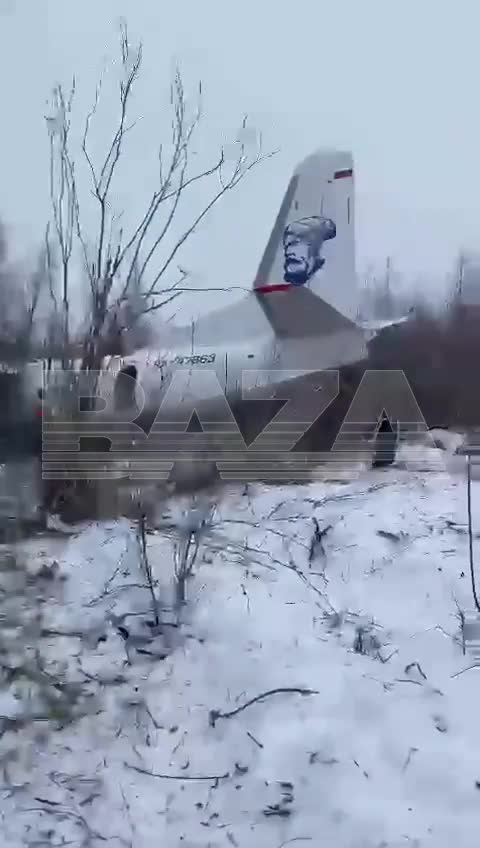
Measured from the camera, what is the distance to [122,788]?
199 centimetres

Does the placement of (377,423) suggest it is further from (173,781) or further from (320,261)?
(173,781)

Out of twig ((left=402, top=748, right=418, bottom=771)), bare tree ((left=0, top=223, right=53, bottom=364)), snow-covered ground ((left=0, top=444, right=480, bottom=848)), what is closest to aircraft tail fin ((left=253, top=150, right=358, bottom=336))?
bare tree ((left=0, top=223, right=53, bottom=364))

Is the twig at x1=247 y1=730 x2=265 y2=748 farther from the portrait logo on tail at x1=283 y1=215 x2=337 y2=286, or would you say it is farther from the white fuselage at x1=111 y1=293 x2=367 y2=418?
the portrait logo on tail at x1=283 y1=215 x2=337 y2=286

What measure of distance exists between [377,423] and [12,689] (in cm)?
424

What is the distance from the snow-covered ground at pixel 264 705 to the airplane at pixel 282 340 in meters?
1.31

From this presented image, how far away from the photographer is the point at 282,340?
20.3ft

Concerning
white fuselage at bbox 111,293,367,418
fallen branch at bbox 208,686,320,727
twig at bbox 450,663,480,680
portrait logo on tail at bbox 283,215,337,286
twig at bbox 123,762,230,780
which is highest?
portrait logo on tail at bbox 283,215,337,286

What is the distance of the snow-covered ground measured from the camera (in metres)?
1.86

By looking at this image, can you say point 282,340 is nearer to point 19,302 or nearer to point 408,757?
point 19,302

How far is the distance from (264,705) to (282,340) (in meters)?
4.16

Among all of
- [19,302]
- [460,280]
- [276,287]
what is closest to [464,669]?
[19,302]

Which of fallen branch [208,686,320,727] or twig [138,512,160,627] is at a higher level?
twig [138,512,160,627]

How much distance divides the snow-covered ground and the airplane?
131 centimetres

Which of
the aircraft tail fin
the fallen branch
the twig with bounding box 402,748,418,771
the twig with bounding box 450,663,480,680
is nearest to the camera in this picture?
the twig with bounding box 402,748,418,771
